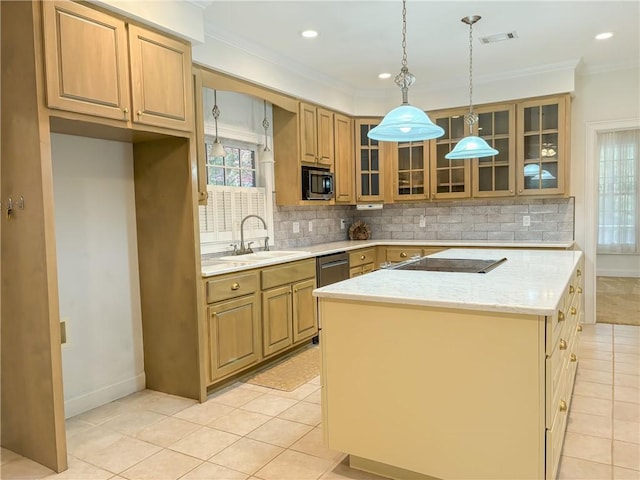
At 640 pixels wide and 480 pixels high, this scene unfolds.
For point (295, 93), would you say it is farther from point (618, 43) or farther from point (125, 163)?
point (618, 43)

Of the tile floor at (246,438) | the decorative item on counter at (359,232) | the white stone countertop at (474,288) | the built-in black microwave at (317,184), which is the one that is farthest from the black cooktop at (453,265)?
the decorative item on counter at (359,232)

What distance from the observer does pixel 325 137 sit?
16.0ft

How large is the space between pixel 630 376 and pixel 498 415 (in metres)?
2.19

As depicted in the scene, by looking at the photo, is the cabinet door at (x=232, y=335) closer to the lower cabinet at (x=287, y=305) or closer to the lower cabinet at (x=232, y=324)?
the lower cabinet at (x=232, y=324)

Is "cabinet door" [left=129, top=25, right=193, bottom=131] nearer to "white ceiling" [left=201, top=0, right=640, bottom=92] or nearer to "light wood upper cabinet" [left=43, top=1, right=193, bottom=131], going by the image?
"light wood upper cabinet" [left=43, top=1, right=193, bottom=131]

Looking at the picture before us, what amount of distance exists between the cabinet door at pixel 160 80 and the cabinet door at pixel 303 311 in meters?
1.67

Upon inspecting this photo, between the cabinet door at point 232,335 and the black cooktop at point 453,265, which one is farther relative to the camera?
the cabinet door at point 232,335

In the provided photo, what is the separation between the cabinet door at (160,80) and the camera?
2574 mm

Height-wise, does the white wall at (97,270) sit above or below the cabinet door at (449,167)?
below

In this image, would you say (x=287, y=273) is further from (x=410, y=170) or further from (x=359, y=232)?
(x=410, y=170)

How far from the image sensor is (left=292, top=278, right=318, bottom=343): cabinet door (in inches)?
156

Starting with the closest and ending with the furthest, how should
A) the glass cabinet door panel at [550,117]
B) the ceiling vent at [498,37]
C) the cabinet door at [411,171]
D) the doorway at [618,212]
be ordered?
the ceiling vent at [498,37]
the glass cabinet door panel at [550,117]
the cabinet door at [411,171]
the doorway at [618,212]

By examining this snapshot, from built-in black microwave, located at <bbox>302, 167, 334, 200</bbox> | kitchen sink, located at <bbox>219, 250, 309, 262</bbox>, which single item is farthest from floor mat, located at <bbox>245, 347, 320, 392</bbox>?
built-in black microwave, located at <bbox>302, 167, 334, 200</bbox>

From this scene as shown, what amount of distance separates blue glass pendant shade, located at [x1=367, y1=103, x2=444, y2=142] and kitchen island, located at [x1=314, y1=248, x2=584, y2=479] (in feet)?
2.60
